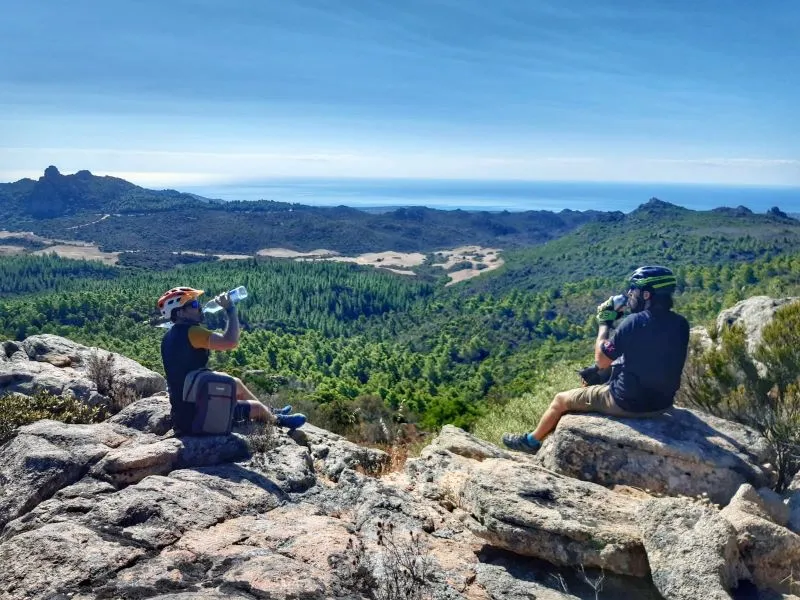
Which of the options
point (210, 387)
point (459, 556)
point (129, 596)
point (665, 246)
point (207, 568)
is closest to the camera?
point (129, 596)

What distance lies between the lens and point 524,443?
803cm

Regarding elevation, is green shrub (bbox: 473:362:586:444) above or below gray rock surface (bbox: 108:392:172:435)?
below

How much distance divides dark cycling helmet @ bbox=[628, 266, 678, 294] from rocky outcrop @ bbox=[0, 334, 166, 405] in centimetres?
799

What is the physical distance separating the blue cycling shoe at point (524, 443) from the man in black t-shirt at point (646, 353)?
0.96 meters

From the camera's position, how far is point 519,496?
18.9 ft

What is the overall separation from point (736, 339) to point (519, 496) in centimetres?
450

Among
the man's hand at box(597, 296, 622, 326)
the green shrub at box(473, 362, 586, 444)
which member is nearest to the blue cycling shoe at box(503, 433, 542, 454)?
the man's hand at box(597, 296, 622, 326)

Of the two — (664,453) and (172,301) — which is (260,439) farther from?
(664,453)

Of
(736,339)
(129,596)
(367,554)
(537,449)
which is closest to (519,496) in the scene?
(367,554)

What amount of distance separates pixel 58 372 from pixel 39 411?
93.0 inches

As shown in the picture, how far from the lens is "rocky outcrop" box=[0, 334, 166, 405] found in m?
9.37

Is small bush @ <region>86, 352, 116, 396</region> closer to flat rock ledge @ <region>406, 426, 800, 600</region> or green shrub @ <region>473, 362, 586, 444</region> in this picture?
flat rock ledge @ <region>406, 426, 800, 600</region>

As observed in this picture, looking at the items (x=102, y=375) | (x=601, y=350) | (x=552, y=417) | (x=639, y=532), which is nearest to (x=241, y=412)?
(x=102, y=375)

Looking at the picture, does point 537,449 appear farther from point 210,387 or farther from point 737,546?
point 210,387
